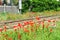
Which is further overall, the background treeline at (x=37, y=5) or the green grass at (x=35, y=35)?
the background treeline at (x=37, y=5)

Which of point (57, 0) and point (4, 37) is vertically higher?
point (4, 37)

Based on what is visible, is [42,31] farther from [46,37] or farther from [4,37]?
[4,37]

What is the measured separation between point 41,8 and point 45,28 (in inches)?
1019

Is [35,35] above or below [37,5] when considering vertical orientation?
above

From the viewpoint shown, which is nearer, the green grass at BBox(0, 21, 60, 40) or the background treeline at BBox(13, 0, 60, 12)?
the green grass at BBox(0, 21, 60, 40)

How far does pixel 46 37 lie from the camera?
7289 millimetres

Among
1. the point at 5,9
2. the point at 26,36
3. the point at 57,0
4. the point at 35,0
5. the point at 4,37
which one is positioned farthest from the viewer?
the point at 57,0

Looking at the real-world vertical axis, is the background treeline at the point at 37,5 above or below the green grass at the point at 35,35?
below

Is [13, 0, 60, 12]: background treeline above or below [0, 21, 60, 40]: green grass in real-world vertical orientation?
below

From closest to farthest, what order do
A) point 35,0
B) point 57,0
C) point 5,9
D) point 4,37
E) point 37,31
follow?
point 4,37
point 37,31
point 5,9
point 35,0
point 57,0

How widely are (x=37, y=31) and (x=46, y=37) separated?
55 centimetres

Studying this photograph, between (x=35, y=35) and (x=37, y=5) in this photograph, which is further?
(x=37, y=5)

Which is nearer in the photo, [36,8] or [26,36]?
[26,36]

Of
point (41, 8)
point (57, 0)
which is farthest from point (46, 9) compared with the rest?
point (57, 0)
